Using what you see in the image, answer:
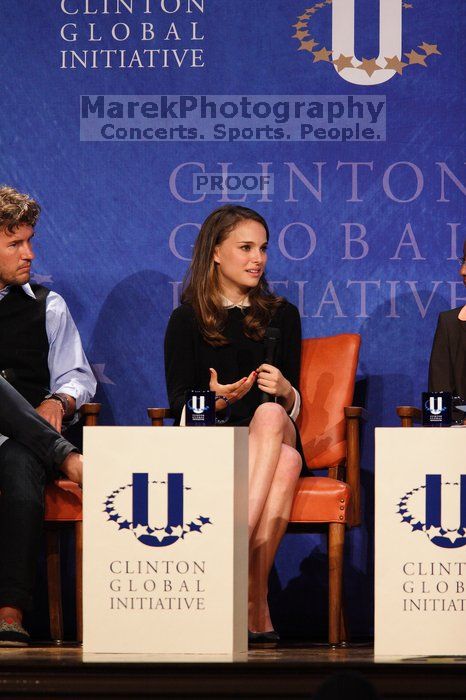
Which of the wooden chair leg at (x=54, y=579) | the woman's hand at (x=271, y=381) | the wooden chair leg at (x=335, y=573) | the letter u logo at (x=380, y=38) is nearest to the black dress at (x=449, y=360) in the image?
the woman's hand at (x=271, y=381)

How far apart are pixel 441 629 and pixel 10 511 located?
1.40 meters

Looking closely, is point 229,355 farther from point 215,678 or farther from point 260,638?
point 215,678

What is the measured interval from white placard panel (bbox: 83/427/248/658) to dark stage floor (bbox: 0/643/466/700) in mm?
222

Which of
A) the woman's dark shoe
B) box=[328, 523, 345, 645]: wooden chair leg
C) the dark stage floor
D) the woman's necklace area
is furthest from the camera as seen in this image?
the woman's necklace area

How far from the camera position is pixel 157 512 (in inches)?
113

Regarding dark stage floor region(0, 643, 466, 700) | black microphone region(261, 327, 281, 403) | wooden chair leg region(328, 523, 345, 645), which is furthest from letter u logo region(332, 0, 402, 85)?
dark stage floor region(0, 643, 466, 700)

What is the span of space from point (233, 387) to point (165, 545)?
0.95 metres

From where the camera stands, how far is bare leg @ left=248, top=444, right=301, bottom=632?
3.45 meters

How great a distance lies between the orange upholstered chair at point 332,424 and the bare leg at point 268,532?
10 cm

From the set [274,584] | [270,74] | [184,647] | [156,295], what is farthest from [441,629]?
[270,74]

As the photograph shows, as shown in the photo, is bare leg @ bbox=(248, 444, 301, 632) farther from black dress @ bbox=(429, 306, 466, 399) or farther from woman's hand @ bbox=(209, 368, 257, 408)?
black dress @ bbox=(429, 306, 466, 399)

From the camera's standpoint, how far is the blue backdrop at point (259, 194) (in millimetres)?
4551

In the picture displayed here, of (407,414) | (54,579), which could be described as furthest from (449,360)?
(54,579)

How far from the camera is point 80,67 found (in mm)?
4637
